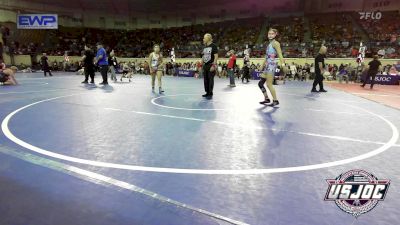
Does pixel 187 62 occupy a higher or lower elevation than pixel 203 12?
lower

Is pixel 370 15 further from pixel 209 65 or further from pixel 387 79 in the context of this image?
pixel 209 65

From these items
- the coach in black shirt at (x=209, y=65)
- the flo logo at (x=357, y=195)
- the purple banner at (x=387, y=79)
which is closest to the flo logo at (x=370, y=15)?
the purple banner at (x=387, y=79)

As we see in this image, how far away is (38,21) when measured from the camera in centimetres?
2769

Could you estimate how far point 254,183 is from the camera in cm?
315

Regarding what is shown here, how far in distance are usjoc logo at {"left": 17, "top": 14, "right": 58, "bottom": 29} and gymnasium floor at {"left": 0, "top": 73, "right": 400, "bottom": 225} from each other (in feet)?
77.3

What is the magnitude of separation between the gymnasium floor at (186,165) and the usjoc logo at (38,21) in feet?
77.3

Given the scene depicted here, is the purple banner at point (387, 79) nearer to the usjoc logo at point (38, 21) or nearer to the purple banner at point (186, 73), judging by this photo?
the purple banner at point (186, 73)

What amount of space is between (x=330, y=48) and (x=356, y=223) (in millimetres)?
25717

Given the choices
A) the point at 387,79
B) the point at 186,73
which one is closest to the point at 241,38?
the point at 186,73

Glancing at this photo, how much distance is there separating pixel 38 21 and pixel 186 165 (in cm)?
2925

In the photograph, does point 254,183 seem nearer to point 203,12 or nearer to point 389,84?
point 389,84

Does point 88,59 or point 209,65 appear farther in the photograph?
point 88,59

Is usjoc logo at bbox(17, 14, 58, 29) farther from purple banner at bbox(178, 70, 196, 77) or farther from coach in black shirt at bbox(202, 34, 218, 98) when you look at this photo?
coach in black shirt at bbox(202, 34, 218, 98)

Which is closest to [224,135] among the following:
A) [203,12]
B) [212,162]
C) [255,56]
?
[212,162]
